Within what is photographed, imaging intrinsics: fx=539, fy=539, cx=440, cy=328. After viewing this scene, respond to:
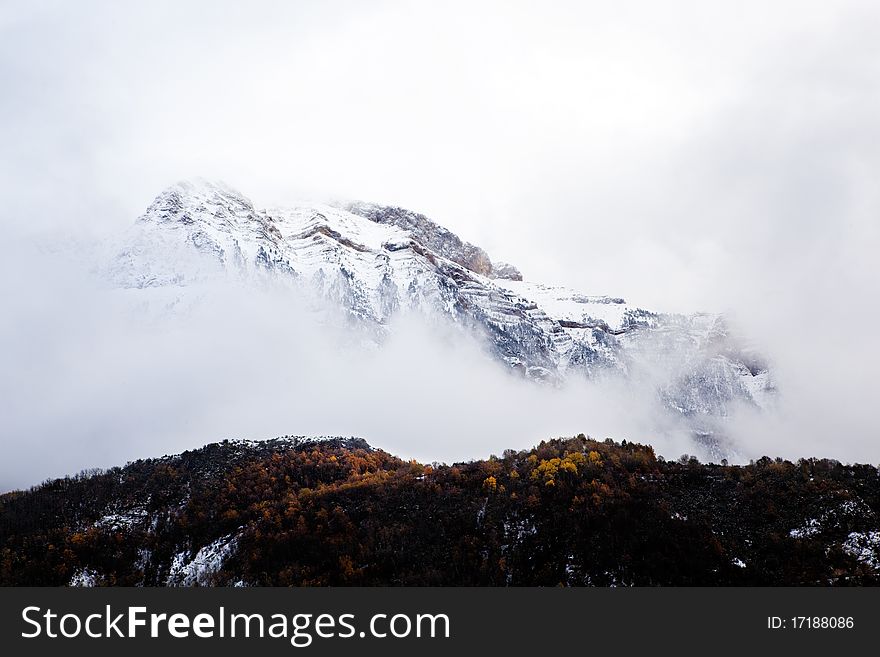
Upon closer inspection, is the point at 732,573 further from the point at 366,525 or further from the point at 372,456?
the point at 372,456

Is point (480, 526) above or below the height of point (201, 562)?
above

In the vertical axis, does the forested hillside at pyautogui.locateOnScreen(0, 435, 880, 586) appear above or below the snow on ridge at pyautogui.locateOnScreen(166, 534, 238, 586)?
above

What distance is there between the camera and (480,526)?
108ft

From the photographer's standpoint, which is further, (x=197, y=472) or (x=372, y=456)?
(x=372, y=456)

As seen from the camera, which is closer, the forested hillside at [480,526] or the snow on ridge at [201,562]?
the forested hillside at [480,526]

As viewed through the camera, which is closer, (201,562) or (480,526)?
(480,526)

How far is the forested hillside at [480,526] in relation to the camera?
26766 mm

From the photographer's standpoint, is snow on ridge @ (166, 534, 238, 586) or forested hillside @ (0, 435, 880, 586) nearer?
forested hillside @ (0, 435, 880, 586)

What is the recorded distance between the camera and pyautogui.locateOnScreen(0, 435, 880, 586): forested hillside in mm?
26766

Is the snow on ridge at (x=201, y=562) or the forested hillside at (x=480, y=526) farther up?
the forested hillside at (x=480, y=526)
